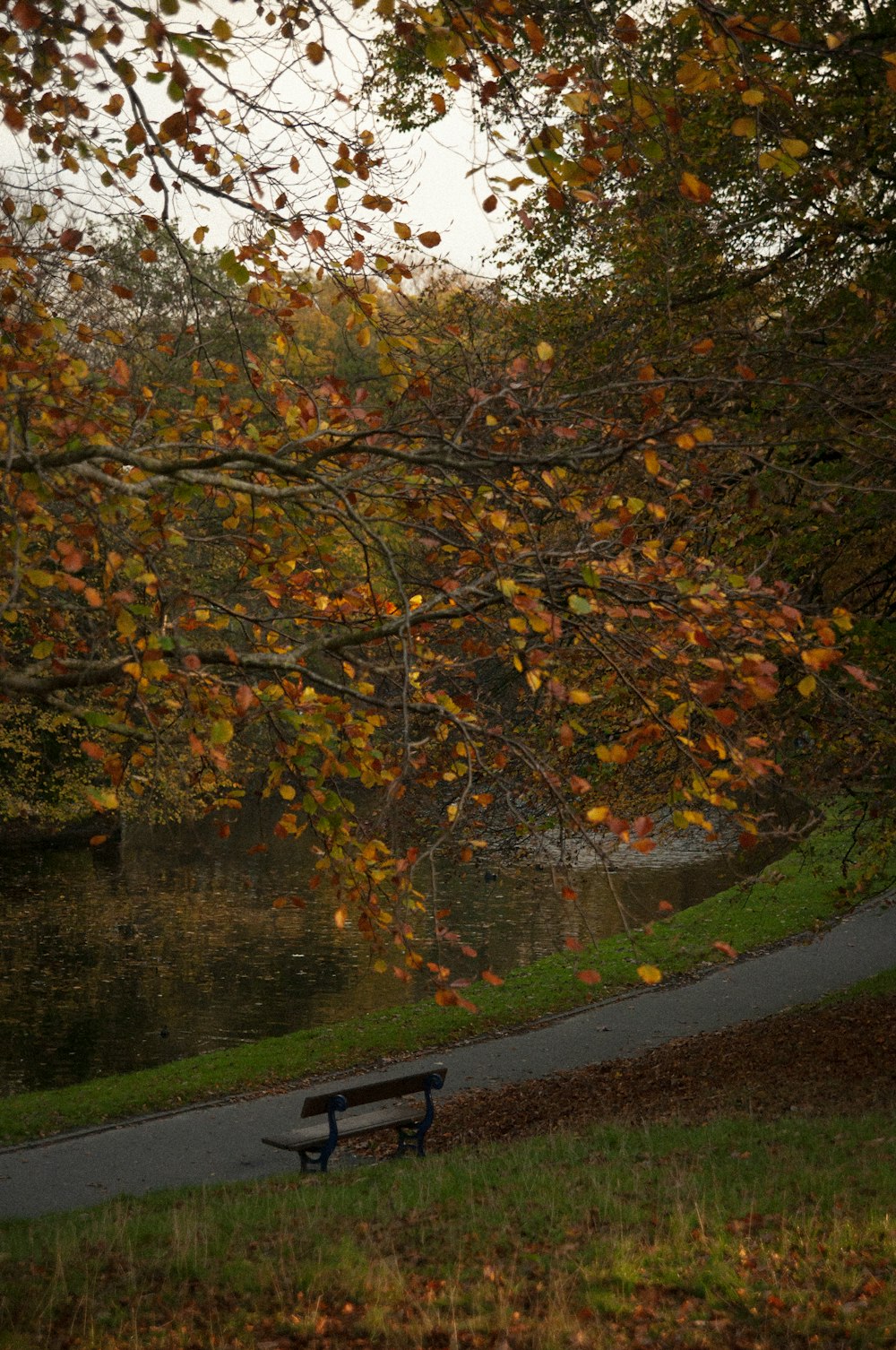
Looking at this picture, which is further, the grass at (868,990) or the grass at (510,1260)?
the grass at (868,990)

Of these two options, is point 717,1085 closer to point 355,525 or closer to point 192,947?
point 355,525

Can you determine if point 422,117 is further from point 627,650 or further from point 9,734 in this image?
point 9,734

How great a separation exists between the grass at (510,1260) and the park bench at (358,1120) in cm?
161

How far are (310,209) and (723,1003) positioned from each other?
39.0 ft

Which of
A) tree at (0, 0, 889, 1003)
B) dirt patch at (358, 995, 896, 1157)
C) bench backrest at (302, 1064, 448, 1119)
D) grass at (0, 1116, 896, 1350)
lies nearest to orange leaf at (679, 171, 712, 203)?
tree at (0, 0, 889, 1003)

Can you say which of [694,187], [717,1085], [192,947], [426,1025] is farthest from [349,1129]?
[192,947]

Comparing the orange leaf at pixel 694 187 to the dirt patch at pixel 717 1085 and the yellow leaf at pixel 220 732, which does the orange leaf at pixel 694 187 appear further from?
the dirt patch at pixel 717 1085

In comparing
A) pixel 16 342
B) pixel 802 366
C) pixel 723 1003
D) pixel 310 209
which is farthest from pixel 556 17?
pixel 723 1003

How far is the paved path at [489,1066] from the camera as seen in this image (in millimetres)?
9734

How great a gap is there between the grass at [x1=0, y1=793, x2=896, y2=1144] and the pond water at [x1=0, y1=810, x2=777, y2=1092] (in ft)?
3.15

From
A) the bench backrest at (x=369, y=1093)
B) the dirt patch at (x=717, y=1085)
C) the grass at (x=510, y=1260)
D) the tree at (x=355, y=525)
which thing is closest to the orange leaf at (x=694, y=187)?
the tree at (x=355, y=525)

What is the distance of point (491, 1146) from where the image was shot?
8805 millimetres

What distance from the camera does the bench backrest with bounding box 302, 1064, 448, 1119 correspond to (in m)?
9.23

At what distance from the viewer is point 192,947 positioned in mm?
20000
